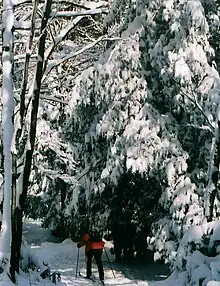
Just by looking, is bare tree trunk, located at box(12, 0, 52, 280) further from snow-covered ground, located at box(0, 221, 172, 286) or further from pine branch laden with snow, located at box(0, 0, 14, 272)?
snow-covered ground, located at box(0, 221, 172, 286)

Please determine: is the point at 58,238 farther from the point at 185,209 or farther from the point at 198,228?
the point at 198,228

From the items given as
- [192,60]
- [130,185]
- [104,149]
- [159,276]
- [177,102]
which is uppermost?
[192,60]

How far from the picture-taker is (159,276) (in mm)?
12820

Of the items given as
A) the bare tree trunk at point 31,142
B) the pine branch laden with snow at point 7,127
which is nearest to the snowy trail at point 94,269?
the pine branch laden with snow at point 7,127

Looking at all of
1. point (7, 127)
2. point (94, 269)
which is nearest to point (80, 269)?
point (94, 269)

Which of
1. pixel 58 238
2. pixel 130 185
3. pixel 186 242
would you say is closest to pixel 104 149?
pixel 130 185

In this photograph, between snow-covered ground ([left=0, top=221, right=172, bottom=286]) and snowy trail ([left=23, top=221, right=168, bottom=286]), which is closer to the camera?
snow-covered ground ([left=0, top=221, right=172, bottom=286])

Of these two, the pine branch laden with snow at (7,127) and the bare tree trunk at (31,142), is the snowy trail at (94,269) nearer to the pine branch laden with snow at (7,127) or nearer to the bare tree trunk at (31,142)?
the pine branch laden with snow at (7,127)

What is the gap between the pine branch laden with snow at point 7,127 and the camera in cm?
864

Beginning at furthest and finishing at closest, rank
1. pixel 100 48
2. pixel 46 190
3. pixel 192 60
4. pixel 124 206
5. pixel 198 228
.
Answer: pixel 46 190 → pixel 100 48 → pixel 124 206 → pixel 192 60 → pixel 198 228

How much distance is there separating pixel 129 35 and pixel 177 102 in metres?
1.95

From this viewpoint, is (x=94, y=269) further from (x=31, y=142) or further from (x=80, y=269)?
(x=31, y=142)

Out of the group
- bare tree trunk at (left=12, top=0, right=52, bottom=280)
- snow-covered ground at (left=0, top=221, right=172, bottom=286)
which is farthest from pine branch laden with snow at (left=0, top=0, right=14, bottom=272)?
snow-covered ground at (left=0, top=221, right=172, bottom=286)

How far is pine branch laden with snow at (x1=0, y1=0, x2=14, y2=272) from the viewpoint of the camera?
864cm
